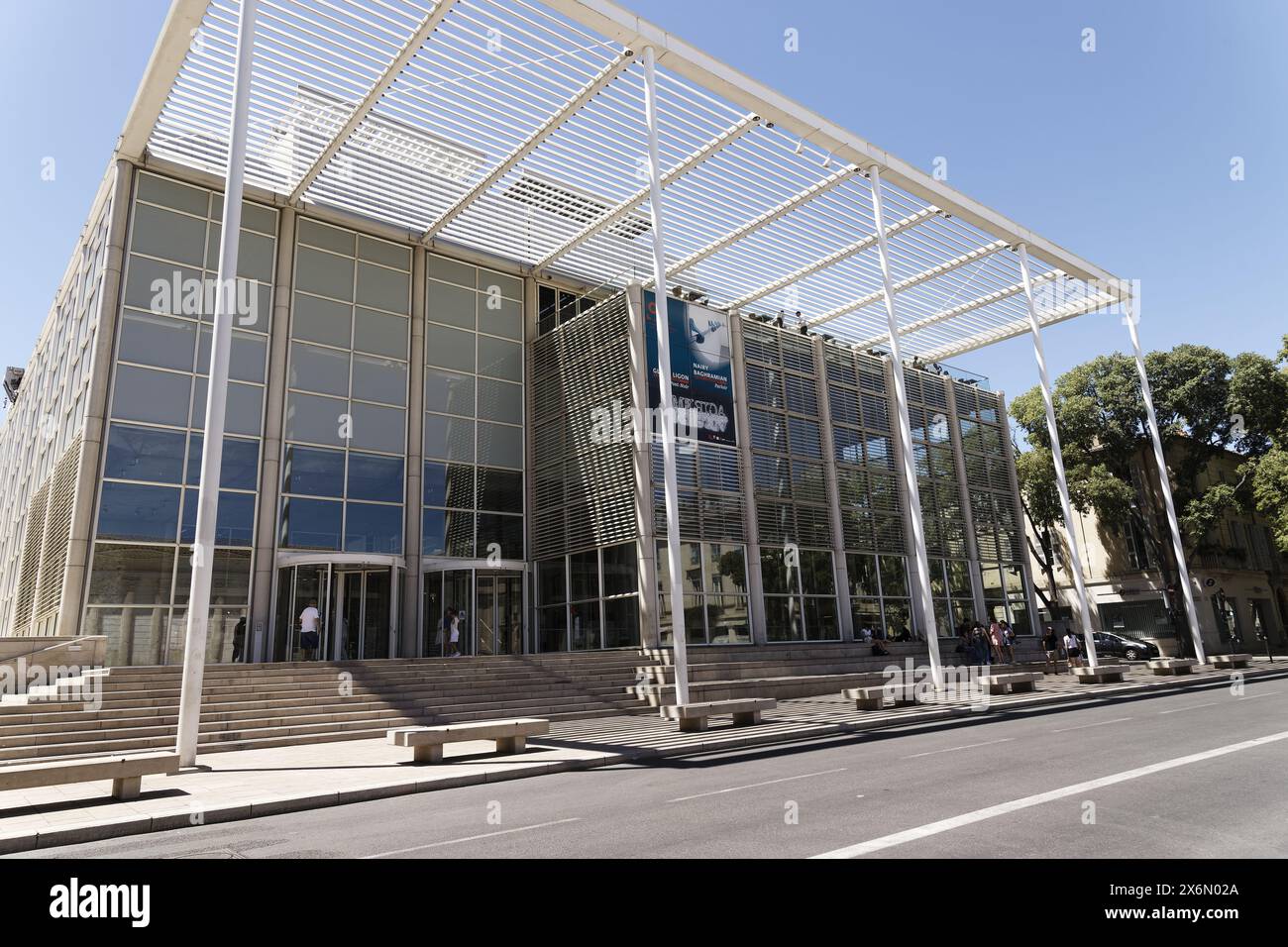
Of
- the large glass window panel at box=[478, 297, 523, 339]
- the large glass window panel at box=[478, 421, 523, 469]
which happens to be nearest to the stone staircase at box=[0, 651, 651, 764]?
the large glass window panel at box=[478, 421, 523, 469]

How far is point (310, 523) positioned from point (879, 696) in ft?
54.5

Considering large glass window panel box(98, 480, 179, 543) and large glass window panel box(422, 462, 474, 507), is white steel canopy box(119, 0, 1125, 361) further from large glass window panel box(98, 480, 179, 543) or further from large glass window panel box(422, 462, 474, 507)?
large glass window panel box(98, 480, 179, 543)

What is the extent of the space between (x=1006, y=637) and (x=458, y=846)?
2788 centimetres

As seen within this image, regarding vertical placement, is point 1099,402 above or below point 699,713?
above

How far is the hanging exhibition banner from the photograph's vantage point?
2586cm

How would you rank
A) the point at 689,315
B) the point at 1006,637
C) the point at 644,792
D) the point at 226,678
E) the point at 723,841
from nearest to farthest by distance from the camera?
the point at 723,841 → the point at 644,792 → the point at 226,678 → the point at 689,315 → the point at 1006,637

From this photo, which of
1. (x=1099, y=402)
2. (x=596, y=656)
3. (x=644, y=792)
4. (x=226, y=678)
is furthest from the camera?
(x=1099, y=402)

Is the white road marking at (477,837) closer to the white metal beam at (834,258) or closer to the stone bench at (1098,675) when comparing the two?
the stone bench at (1098,675)

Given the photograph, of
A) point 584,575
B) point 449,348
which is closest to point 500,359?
point 449,348

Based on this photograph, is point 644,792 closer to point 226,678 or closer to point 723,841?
point 723,841

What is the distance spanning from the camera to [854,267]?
100 ft

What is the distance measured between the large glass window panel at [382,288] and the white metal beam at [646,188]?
198 inches

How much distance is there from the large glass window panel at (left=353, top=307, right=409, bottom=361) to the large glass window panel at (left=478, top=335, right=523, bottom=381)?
112 inches

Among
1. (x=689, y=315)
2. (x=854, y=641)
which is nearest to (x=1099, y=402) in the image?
(x=854, y=641)
